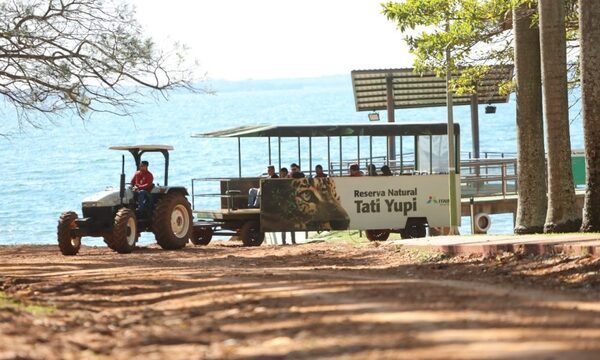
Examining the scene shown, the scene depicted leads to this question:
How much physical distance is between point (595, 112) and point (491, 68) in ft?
21.4

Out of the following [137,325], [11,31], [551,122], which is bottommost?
[137,325]

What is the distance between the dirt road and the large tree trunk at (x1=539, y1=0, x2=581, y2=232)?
3.03 meters

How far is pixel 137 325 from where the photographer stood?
1235 centimetres

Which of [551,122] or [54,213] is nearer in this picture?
[551,122]

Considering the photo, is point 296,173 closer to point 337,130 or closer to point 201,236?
point 337,130

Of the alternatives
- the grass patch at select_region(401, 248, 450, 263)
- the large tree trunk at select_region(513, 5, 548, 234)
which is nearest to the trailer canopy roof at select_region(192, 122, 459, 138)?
the large tree trunk at select_region(513, 5, 548, 234)

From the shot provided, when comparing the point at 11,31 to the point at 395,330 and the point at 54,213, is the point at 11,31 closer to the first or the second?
the point at 395,330

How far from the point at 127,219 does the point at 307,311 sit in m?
13.7

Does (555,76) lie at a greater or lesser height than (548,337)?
greater

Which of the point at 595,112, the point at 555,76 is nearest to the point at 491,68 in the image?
the point at 555,76

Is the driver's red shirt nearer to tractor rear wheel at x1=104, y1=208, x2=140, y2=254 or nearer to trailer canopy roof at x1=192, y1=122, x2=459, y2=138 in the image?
tractor rear wheel at x1=104, y1=208, x2=140, y2=254

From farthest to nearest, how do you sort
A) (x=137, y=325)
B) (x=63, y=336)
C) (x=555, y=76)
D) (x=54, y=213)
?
(x=54, y=213), (x=555, y=76), (x=137, y=325), (x=63, y=336)

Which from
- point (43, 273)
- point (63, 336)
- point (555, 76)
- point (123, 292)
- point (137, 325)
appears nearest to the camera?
point (63, 336)

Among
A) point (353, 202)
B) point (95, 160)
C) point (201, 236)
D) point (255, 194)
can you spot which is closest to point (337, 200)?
point (353, 202)
